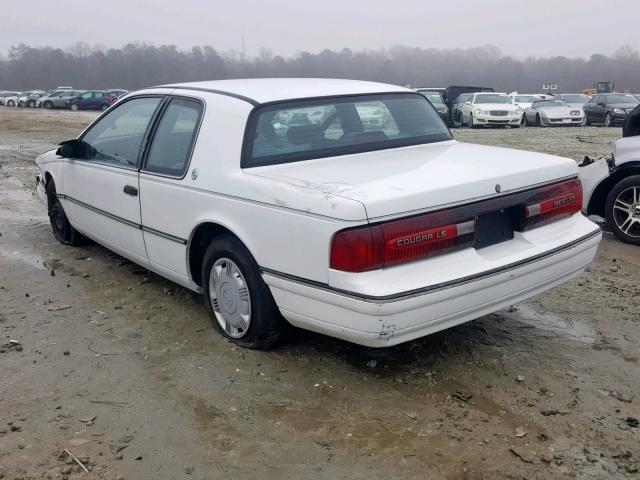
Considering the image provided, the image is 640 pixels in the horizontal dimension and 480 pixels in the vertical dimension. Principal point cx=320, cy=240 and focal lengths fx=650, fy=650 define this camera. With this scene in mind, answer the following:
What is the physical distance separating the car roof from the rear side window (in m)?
0.18

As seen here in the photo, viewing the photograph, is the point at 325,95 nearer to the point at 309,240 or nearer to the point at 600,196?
the point at 309,240

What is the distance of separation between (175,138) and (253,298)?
1.34m

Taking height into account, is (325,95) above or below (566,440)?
above

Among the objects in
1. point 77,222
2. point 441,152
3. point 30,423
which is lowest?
point 30,423

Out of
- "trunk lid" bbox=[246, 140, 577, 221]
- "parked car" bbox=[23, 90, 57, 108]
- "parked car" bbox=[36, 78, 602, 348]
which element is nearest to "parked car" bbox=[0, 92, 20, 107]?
"parked car" bbox=[23, 90, 57, 108]

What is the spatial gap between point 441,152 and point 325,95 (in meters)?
0.85

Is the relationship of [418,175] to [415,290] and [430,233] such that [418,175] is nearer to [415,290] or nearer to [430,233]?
[430,233]

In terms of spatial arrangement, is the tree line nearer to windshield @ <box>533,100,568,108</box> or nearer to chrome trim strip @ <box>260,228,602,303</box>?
windshield @ <box>533,100,568,108</box>

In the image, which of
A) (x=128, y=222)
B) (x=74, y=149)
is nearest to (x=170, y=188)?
(x=128, y=222)

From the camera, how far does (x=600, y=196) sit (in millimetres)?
6660

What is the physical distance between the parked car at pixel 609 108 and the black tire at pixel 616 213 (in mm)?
19321

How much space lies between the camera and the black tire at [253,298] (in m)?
3.64

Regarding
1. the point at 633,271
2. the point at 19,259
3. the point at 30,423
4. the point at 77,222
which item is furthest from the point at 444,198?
the point at 19,259

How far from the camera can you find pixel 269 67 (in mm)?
106000
